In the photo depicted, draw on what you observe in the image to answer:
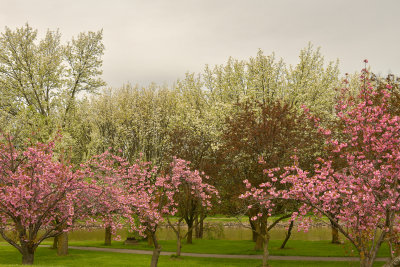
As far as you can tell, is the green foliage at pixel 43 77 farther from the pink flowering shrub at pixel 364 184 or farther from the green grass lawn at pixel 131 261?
the pink flowering shrub at pixel 364 184

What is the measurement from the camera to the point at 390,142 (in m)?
12.6

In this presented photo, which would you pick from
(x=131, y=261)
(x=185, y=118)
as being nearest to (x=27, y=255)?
(x=131, y=261)

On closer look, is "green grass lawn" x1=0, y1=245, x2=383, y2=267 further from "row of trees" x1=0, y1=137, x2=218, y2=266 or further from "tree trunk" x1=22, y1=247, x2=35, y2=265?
"row of trees" x1=0, y1=137, x2=218, y2=266

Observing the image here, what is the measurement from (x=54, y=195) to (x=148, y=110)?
2502 centimetres

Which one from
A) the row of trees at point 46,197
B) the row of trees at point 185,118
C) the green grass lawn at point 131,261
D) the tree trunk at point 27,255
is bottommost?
the green grass lawn at point 131,261

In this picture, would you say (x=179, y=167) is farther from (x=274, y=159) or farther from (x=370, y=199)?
(x=370, y=199)

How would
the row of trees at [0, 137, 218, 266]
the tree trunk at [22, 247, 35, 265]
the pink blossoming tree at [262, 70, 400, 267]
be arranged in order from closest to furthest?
1. the pink blossoming tree at [262, 70, 400, 267]
2. the row of trees at [0, 137, 218, 266]
3. the tree trunk at [22, 247, 35, 265]

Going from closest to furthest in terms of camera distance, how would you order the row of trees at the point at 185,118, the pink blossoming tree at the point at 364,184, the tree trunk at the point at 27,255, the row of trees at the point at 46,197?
the pink blossoming tree at the point at 364,184 < the row of trees at the point at 46,197 < the tree trunk at the point at 27,255 < the row of trees at the point at 185,118

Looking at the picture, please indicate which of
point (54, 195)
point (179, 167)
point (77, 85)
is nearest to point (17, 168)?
point (54, 195)

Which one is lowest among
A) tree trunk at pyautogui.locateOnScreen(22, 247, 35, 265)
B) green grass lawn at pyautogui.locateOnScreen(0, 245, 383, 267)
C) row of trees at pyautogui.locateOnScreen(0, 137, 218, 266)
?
green grass lawn at pyautogui.locateOnScreen(0, 245, 383, 267)

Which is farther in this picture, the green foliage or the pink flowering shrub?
the green foliage

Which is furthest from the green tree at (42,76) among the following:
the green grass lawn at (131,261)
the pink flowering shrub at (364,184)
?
the pink flowering shrub at (364,184)

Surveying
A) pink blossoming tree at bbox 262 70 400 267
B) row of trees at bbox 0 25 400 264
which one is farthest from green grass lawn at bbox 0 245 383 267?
pink blossoming tree at bbox 262 70 400 267

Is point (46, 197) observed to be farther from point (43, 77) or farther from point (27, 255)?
point (43, 77)
